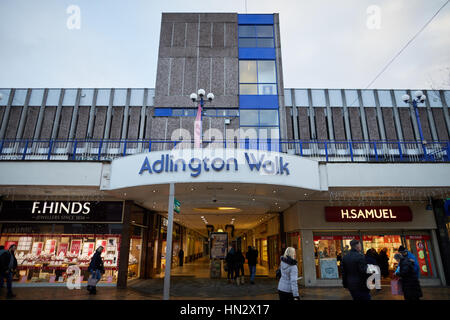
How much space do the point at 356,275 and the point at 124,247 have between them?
11.1m

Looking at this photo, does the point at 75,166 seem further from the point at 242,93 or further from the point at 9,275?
the point at 242,93

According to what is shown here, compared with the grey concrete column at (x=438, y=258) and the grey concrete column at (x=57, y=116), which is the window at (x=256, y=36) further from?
the grey concrete column at (x=57, y=116)

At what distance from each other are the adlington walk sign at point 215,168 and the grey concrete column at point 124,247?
3390 millimetres

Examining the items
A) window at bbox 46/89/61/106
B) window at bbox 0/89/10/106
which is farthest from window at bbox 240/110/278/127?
window at bbox 0/89/10/106

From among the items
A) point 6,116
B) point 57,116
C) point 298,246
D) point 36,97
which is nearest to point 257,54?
point 298,246

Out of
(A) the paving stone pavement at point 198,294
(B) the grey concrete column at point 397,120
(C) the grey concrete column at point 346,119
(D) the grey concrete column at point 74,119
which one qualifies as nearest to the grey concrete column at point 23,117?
(D) the grey concrete column at point 74,119

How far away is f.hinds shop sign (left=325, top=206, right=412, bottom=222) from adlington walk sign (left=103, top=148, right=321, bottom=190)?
4.29 m

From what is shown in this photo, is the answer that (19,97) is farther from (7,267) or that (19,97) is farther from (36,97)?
(7,267)

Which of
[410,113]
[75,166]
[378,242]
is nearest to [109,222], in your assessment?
[75,166]

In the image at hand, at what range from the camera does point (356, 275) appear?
5.21m

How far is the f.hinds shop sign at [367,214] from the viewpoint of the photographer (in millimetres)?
13680

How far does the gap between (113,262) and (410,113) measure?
26083mm

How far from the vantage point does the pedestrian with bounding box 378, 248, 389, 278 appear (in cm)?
1355

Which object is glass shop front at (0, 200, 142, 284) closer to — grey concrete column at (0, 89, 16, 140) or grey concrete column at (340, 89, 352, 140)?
grey concrete column at (0, 89, 16, 140)
